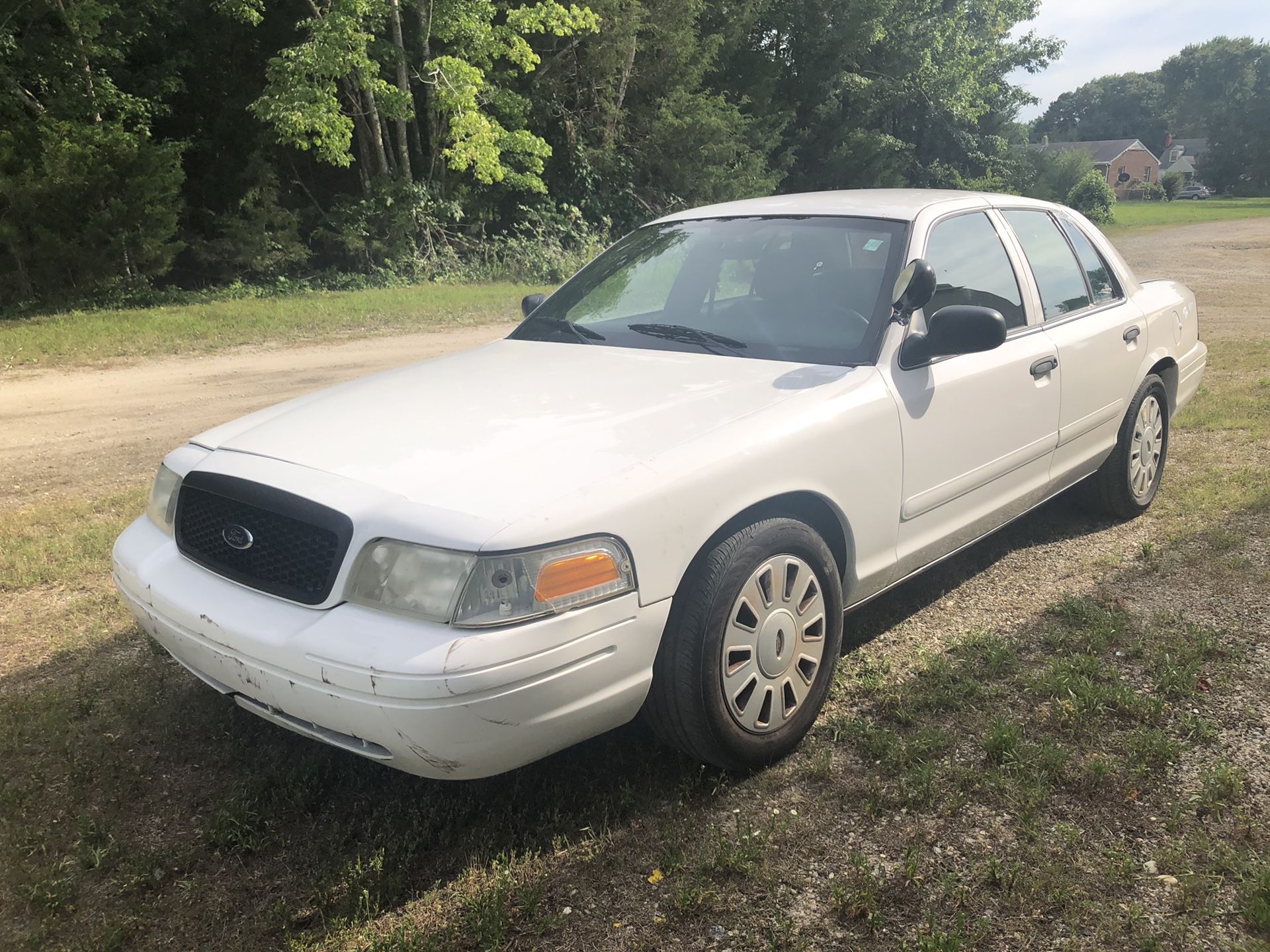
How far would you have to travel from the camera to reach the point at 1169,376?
17.7ft

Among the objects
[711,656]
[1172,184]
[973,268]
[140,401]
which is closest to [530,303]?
[973,268]

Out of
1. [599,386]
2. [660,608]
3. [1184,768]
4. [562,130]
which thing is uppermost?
[562,130]

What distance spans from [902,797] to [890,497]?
3.25 feet

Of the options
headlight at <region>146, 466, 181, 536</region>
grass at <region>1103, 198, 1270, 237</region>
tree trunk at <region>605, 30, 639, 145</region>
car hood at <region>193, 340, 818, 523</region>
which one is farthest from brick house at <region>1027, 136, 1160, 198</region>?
headlight at <region>146, 466, 181, 536</region>

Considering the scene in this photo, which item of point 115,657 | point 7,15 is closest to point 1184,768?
point 115,657

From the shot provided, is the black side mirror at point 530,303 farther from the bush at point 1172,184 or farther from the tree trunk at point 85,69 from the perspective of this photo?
the bush at point 1172,184

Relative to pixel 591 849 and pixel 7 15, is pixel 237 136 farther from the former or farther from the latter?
pixel 591 849

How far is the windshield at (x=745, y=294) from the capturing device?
3547 millimetres

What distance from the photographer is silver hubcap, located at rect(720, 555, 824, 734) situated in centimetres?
284

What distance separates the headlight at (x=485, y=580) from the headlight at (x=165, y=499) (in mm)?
962

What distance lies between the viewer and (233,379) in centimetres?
1027

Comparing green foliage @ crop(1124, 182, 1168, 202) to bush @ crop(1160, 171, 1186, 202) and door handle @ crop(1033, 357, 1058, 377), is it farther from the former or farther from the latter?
door handle @ crop(1033, 357, 1058, 377)

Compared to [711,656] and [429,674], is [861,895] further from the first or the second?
[429,674]

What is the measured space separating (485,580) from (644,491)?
1.55ft
